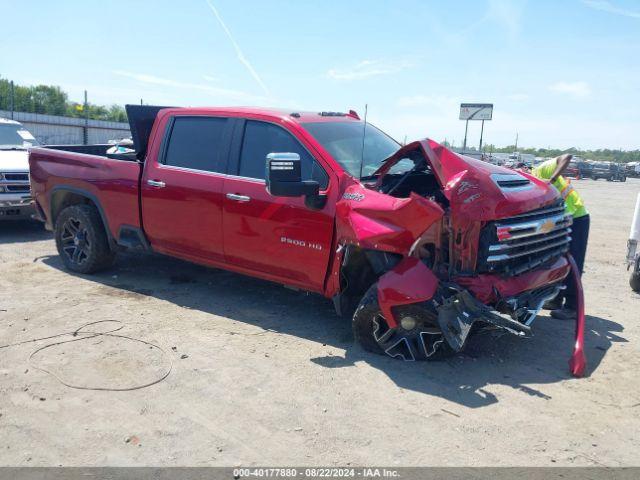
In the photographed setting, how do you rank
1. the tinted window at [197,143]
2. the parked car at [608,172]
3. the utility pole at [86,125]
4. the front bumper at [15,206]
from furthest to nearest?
the parked car at [608,172] → the utility pole at [86,125] → the front bumper at [15,206] → the tinted window at [197,143]

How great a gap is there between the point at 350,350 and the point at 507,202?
5.66 feet

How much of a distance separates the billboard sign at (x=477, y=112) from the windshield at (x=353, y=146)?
12.4 metres

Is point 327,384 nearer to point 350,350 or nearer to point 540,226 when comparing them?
point 350,350

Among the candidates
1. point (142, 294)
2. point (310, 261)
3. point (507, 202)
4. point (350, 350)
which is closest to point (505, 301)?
point (507, 202)

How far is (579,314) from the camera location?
469 centimetres

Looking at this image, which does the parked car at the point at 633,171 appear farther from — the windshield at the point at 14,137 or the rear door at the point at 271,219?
the rear door at the point at 271,219

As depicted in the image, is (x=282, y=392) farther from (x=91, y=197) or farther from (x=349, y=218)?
(x=91, y=197)

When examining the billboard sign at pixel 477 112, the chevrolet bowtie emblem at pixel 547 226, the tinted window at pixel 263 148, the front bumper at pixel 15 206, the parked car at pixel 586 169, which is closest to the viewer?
the chevrolet bowtie emblem at pixel 547 226

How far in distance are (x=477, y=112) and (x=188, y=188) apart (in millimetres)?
13979

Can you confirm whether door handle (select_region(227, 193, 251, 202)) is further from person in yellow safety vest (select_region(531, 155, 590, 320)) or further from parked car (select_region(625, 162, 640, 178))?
parked car (select_region(625, 162, 640, 178))

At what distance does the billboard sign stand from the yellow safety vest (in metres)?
11.9

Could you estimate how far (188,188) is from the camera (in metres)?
5.51

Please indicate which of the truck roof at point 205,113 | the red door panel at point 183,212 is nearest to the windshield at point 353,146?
the truck roof at point 205,113

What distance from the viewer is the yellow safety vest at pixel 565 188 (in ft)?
18.4
